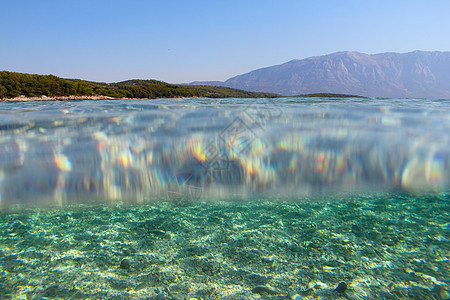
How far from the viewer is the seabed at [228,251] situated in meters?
1.94

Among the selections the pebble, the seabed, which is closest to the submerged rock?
the seabed

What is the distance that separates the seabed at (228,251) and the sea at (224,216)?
0.04ft

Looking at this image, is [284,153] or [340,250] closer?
[340,250]

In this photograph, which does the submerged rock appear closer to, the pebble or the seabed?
the seabed

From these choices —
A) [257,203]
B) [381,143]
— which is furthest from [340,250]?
[381,143]

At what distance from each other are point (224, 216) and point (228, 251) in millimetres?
871

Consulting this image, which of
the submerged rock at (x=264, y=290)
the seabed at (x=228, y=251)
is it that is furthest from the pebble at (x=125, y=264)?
the submerged rock at (x=264, y=290)

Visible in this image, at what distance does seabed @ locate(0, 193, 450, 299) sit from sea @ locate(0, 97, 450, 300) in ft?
0.04

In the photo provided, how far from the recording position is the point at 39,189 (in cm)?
445

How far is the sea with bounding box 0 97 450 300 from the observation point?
2.02 metres

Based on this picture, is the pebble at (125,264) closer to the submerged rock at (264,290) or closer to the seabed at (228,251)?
the seabed at (228,251)

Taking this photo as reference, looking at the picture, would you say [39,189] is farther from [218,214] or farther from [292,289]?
[292,289]

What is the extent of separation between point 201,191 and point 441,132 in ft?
26.1

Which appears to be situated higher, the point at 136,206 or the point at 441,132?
the point at 441,132
